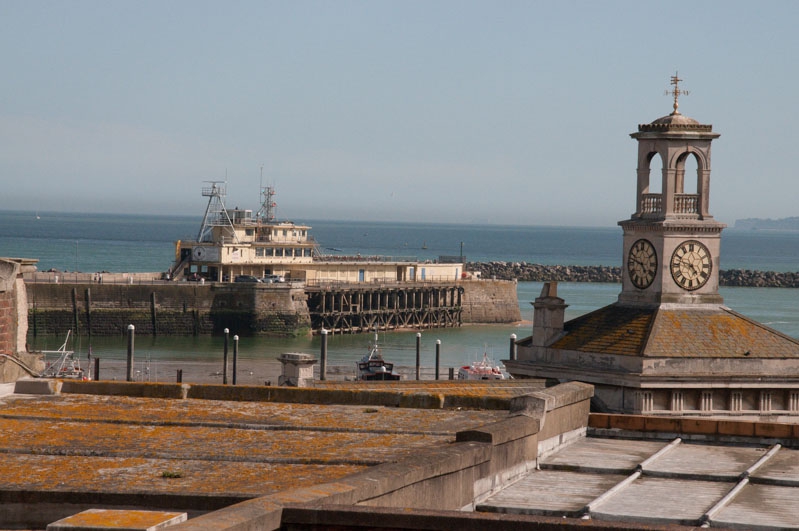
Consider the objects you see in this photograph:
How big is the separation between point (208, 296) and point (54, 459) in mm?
83332

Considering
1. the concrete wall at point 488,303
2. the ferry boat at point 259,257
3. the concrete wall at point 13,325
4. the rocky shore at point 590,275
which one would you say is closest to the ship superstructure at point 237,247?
the ferry boat at point 259,257

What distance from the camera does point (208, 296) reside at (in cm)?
9569

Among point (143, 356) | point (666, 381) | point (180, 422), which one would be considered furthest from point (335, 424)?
point (143, 356)

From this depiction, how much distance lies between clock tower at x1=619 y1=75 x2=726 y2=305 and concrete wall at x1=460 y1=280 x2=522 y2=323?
266 ft

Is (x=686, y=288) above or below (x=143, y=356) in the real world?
above

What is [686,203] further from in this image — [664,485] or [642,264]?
[664,485]

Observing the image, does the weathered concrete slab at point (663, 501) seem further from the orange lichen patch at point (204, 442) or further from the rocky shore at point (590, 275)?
the rocky shore at point (590, 275)

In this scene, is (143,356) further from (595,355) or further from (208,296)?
(595,355)

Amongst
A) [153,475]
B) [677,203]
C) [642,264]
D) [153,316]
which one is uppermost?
[677,203]

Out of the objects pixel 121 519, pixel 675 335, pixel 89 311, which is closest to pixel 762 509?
pixel 121 519

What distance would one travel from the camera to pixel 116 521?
8.97 metres

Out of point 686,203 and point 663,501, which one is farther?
point 686,203

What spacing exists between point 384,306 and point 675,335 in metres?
77.3

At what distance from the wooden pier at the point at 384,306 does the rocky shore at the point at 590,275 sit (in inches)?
2374
